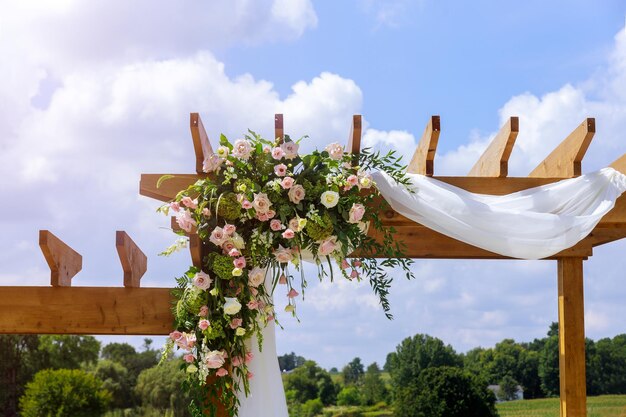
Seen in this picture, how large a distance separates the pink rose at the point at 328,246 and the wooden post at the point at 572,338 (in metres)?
2.91

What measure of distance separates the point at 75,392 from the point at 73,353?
1897mm

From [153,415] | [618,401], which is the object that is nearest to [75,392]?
[153,415]

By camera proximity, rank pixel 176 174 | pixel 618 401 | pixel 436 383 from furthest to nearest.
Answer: pixel 436 383 → pixel 618 401 → pixel 176 174

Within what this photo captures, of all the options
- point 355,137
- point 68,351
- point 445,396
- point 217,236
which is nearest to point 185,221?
point 217,236

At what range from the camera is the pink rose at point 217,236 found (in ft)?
13.3

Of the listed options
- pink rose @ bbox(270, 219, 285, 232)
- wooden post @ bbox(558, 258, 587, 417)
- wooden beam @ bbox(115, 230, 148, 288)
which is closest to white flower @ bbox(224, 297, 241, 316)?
pink rose @ bbox(270, 219, 285, 232)

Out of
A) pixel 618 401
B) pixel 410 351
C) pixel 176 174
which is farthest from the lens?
pixel 410 351

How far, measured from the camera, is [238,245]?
408 centimetres

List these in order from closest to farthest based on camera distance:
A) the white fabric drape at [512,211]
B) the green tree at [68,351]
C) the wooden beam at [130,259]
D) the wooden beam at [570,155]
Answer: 1. the wooden beam at [570,155]
2. the white fabric drape at [512,211]
3. the wooden beam at [130,259]
4. the green tree at [68,351]

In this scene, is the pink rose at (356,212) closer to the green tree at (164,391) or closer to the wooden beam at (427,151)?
the wooden beam at (427,151)

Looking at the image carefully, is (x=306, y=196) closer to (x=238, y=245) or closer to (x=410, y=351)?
(x=238, y=245)

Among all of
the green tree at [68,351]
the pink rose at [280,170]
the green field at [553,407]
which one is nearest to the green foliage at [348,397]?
the green field at [553,407]

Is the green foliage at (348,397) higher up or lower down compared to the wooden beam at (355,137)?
lower down

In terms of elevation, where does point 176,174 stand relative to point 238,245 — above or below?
above
